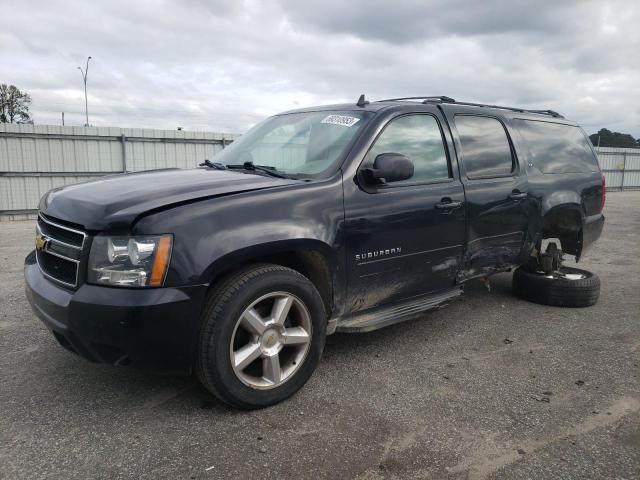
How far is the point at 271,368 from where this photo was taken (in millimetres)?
2834

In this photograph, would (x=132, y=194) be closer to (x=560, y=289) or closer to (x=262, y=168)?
(x=262, y=168)

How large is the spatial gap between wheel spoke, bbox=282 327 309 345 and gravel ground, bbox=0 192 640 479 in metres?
0.35

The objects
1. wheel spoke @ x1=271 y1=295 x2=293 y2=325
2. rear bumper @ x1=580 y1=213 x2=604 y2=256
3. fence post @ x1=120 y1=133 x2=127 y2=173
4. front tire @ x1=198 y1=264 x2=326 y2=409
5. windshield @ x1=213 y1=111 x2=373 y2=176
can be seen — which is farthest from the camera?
fence post @ x1=120 y1=133 x2=127 y2=173

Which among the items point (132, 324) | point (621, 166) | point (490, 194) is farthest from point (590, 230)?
point (621, 166)

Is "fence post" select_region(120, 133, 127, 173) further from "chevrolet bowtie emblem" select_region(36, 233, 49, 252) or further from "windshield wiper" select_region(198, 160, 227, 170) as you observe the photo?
"chevrolet bowtie emblem" select_region(36, 233, 49, 252)

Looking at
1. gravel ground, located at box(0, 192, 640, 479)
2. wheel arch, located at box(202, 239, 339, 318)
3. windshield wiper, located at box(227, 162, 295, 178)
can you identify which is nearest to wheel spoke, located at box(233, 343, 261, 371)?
gravel ground, located at box(0, 192, 640, 479)

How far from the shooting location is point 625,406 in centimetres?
290

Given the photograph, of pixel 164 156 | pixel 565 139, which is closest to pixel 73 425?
pixel 565 139

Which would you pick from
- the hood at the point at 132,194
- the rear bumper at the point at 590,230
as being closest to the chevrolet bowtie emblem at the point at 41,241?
the hood at the point at 132,194

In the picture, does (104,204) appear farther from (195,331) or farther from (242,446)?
(242,446)

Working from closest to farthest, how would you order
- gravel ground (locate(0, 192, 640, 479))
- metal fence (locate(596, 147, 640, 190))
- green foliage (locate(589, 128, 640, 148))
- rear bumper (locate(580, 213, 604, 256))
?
gravel ground (locate(0, 192, 640, 479)), rear bumper (locate(580, 213, 604, 256)), metal fence (locate(596, 147, 640, 190)), green foliage (locate(589, 128, 640, 148))

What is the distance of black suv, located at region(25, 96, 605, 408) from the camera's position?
2490mm

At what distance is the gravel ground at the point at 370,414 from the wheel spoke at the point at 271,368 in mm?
181

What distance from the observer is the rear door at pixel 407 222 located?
3.22 metres
